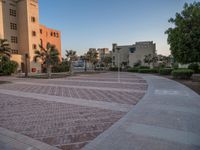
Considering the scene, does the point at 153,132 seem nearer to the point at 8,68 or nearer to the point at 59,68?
the point at 8,68

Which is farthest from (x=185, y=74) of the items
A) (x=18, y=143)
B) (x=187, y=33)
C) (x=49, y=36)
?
(x=49, y=36)

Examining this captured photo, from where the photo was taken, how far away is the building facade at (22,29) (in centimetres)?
3422

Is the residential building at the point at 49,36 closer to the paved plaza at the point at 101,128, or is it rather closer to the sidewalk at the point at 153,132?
the paved plaza at the point at 101,128

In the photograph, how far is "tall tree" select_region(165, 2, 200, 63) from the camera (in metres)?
13.7

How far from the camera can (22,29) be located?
117 feet

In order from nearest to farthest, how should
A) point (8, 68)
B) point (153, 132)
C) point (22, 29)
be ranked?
point (153, 132)
point (8, 68)
point (22, 29)

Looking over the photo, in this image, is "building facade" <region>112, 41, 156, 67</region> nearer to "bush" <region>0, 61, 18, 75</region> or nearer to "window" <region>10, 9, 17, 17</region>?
"window" <region>10, 9, 17, 17</region>

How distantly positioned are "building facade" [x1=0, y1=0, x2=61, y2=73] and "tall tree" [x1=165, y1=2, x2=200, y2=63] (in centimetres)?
3071

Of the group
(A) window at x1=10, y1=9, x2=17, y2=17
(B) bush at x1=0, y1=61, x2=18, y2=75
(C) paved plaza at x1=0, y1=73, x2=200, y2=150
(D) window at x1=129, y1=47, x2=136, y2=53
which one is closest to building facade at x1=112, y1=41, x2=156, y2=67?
(D) window at x1=129, y1=47, x2=136, y2=53

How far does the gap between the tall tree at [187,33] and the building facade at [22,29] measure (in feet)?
101

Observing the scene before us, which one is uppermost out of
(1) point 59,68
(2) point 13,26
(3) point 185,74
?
(2) point 13,26

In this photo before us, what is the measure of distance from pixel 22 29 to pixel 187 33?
35160mm

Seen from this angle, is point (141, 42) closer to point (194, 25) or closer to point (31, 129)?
point (194, 25)

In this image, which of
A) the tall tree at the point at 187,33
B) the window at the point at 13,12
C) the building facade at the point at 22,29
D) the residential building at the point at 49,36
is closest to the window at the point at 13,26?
the building facade at the point at 22,29
